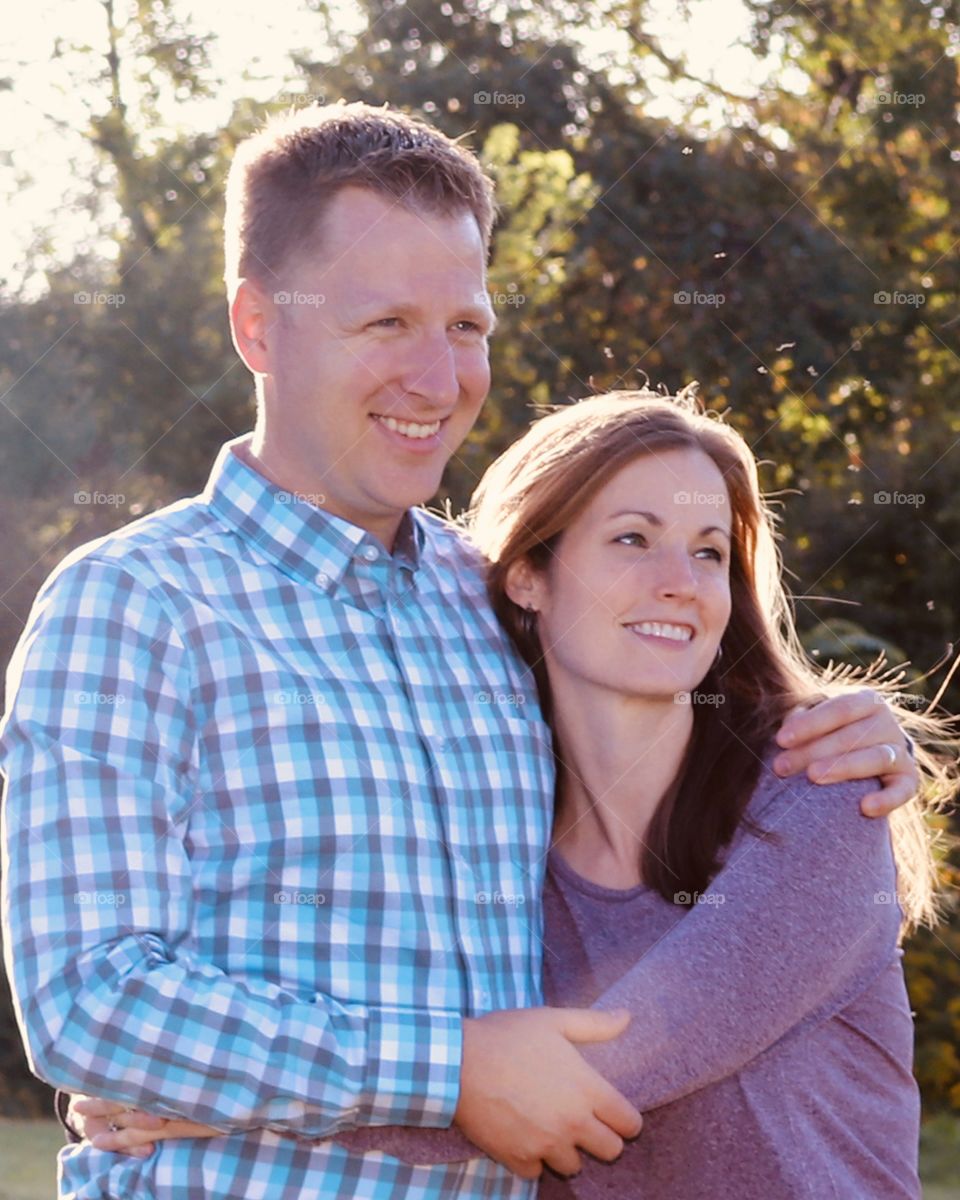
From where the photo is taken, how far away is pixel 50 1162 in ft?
24.0

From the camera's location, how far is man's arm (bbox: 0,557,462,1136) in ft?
7.32

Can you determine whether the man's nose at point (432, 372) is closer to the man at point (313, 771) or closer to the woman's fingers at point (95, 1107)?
the man at point (313, 771)

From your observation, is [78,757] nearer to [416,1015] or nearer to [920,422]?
[416,1015]

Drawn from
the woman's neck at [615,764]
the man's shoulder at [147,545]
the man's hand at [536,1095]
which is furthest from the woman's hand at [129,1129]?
the woman's neck at [615,764]

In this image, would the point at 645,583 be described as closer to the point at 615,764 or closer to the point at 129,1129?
the point at 615,764

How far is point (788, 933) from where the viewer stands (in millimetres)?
2549

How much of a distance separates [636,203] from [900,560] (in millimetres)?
2554

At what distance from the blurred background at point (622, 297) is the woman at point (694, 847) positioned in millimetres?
5208

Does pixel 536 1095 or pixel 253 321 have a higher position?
pixel 253 321

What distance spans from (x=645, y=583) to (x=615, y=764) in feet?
1.17

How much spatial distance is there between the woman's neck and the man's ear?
85cm

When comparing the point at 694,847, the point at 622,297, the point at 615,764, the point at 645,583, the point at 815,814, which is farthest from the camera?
the point at 622,297

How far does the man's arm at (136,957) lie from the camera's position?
2.23 metres

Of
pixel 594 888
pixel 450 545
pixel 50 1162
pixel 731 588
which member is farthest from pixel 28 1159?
pixel 731 588
